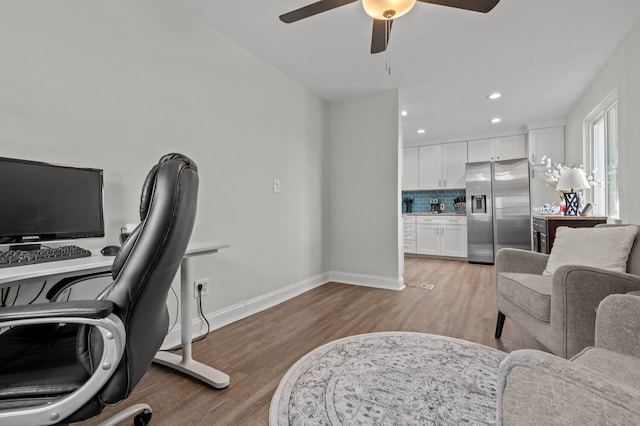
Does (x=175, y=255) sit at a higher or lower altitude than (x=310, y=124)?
lower

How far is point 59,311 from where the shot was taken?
73cm

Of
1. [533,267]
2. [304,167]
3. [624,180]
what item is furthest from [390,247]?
[624,180]

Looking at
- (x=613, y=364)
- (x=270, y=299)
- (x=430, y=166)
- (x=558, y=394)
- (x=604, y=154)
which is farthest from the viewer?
(x=430, y=166)

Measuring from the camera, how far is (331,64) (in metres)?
3.01

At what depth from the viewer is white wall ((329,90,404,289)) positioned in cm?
362

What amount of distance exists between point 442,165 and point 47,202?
6.04 metres

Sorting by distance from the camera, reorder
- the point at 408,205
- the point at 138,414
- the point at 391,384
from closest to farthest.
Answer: the point at 138,414 < the point at 391,384 < the point at 408,205

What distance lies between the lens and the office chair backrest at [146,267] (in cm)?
81

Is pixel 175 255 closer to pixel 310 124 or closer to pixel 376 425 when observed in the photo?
pixel 376 425

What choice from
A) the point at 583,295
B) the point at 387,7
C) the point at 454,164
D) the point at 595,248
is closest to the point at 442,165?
the point at 454,164

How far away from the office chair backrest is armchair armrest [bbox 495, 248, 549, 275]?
2.15 meters

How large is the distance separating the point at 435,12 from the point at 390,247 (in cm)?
234

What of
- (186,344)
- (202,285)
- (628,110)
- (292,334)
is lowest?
(292,334)

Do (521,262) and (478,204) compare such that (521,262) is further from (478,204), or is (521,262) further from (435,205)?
(435,205)
